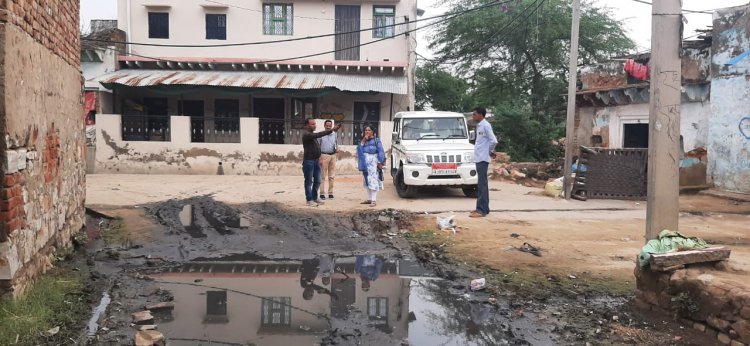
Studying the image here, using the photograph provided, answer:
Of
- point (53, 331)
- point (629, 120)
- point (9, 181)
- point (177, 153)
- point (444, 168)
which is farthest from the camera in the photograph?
point (177, 153)

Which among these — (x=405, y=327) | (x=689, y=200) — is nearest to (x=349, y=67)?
(x=689, y=200)

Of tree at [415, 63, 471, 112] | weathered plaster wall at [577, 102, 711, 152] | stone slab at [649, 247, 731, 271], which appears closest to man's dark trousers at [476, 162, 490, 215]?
stone slab at [649, 247, 731, 271]

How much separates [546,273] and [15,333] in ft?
16.1

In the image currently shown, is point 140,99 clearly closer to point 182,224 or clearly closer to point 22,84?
point 182,224

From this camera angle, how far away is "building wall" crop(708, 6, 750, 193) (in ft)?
40.8

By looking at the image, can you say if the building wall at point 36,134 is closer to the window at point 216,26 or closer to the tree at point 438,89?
the window at point 216,26

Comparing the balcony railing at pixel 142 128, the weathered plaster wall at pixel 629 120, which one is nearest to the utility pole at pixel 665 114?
the weathered plaster wall at pixel 629 120

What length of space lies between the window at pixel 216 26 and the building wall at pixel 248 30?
160 mm

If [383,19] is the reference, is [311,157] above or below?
below

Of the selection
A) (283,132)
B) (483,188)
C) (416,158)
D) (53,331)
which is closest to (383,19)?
(283,132)

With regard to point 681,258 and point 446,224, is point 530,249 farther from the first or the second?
point 681,258

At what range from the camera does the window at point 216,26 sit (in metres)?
21.7

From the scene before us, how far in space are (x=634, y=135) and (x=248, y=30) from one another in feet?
47.5

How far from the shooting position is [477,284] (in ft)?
18.1
